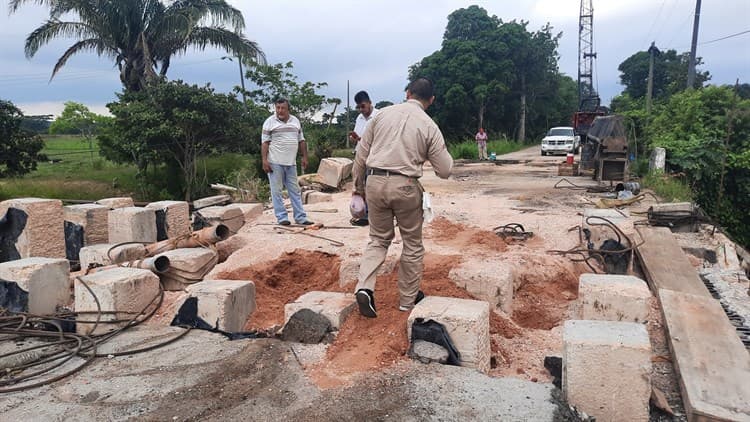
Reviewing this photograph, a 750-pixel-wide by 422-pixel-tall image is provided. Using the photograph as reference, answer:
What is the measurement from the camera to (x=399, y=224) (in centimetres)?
374

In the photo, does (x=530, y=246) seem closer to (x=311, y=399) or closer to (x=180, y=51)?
(x=311, y=399)

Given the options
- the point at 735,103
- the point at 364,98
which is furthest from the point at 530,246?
the point at 735,103

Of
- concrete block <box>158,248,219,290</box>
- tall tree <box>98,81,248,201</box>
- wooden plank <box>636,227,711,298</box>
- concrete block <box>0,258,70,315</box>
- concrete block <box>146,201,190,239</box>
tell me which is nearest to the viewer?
concrete block <box>0,258,70,315</box>

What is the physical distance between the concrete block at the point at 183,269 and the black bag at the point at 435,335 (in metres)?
2.79

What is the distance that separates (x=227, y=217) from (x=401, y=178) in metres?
4.12

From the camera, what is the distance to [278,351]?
348 cm

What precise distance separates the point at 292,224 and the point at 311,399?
436 centimetres

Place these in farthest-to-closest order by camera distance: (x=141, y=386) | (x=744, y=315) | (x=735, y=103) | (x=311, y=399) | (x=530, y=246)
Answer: (x=735, y=103) → (x=530, y=246) → (x=744, y=315) → (x=141, y=386) → (x=311, y=399)

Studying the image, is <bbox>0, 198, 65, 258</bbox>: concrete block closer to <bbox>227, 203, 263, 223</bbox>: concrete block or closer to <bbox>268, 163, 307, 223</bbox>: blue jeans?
<bbox>227, 203, 263, 223</bbox>: concrete block

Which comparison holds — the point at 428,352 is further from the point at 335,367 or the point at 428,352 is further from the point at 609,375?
the point at 609,375

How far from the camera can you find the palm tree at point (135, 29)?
49.8ft

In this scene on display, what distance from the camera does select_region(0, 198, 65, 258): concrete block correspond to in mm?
5789

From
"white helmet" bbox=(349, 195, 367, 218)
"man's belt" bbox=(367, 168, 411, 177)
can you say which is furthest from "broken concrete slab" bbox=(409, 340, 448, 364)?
"white helmet" bbox=(349, 195, 367, 218)

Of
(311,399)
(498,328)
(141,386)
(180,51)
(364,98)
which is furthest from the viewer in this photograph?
(180,51)
